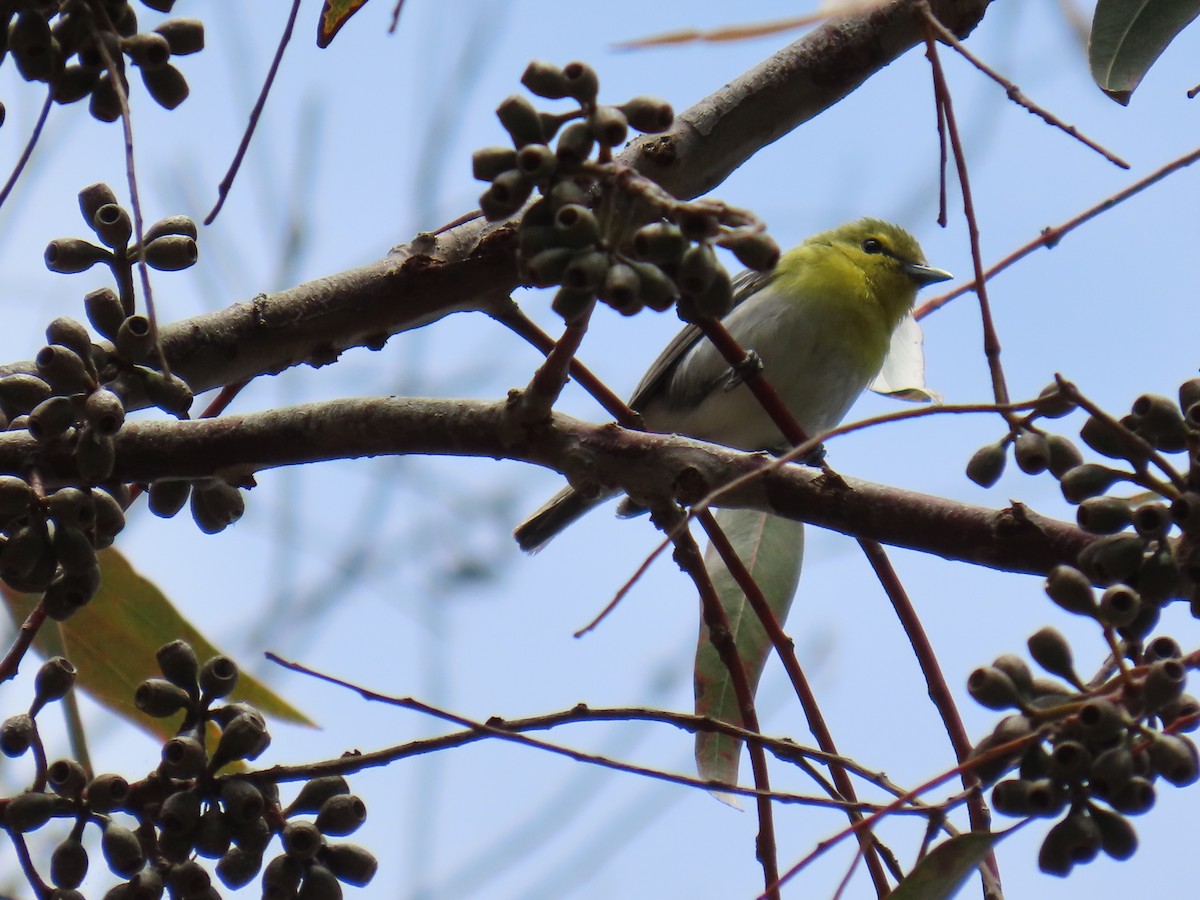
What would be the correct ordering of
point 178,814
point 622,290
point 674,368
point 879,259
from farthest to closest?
point 879,259 → point 674,368 → point 178,814 → point 622,290

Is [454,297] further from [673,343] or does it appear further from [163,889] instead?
[673,343]

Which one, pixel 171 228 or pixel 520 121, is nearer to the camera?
pixel 520 121

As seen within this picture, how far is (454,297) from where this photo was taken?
1.92 m

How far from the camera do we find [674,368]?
183 inches

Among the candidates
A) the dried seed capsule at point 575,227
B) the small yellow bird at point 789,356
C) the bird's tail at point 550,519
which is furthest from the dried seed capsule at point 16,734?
the small yellow bird at point 789,356

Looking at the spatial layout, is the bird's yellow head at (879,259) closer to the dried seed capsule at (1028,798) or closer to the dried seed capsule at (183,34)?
the dried seed capsule at (183,34)

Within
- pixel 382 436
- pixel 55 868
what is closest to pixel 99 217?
pixel 382 436

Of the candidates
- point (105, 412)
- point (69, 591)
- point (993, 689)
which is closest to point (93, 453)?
point (105, 412)

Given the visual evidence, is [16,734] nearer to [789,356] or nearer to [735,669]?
[735,669]

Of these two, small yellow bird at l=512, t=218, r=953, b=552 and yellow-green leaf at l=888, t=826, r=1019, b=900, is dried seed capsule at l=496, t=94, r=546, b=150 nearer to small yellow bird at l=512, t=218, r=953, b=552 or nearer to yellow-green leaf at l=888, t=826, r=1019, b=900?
yellow-green leaf at l=888, t=826, r=1019, b=900

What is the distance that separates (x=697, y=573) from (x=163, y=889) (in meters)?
0.77

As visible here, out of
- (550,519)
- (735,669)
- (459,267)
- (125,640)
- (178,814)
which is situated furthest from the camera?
(550,519)

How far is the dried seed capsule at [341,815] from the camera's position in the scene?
142 cm

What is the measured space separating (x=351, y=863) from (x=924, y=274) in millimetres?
4024
